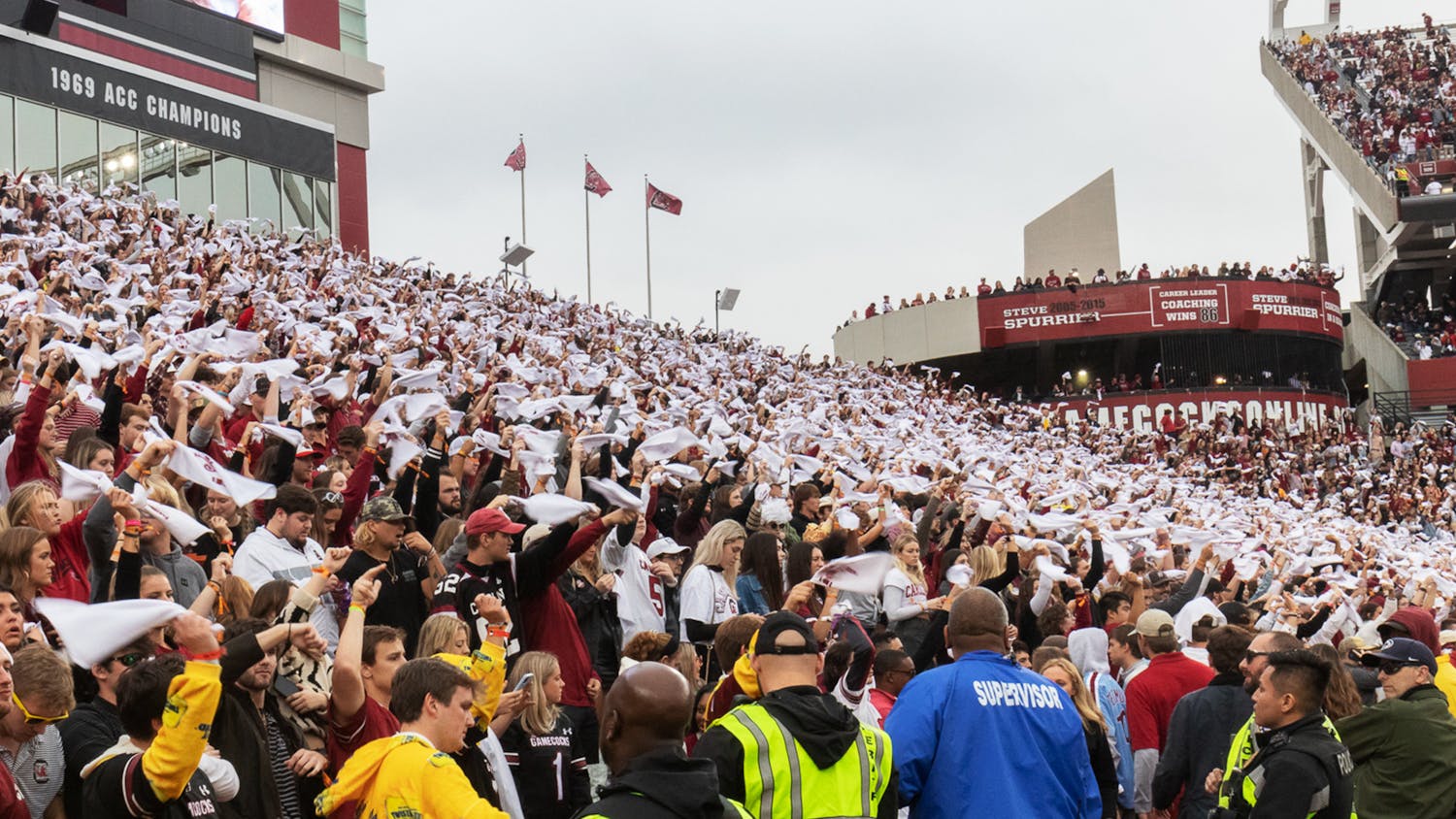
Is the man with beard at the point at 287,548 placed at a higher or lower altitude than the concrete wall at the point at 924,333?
lower

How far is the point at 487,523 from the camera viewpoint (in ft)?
24.8

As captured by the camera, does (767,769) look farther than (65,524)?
No

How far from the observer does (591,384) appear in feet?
62.3

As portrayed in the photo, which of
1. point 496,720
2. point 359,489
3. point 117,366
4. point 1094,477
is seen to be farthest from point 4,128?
point 496,720

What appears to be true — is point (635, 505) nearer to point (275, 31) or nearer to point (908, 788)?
point (908, 788)

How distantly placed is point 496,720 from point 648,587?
298 cm

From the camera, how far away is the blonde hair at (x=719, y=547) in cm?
898

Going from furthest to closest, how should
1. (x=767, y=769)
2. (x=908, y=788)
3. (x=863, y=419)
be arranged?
(x=863, y=419) → (x=908, y=788) → (x=767, y=769)

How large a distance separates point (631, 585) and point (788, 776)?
418cm

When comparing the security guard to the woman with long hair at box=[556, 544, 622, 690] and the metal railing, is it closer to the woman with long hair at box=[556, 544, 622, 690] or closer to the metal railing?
the woman with long hair at box=[556, 544, 622, 690]

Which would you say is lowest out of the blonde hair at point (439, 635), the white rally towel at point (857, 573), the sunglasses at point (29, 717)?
the sunglasses at point (29, 717)

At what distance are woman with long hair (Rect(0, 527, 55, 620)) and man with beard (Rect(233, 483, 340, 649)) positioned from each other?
3.78 feet

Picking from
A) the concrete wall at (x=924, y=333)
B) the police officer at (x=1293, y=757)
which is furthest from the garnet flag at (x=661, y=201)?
the police officer at (x=1293, y=757)

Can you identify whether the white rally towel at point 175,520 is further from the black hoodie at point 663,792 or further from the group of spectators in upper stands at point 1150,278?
the group of spectators in upper stands at point 1150,278
